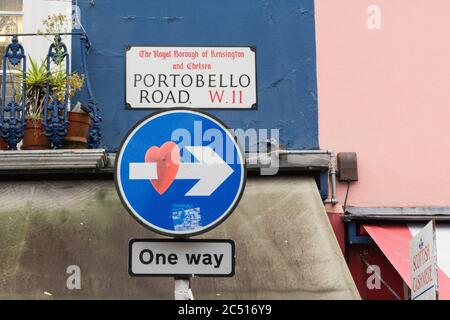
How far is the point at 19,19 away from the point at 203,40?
1.65 meters

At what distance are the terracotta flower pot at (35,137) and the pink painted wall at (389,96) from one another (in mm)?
2319

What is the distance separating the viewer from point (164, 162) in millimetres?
4316

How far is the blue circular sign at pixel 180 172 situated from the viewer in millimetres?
4172

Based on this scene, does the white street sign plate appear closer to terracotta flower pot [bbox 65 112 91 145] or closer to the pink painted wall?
terracotta flower pot [bbox 65 112 91 145]

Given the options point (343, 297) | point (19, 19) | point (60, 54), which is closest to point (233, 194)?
point (343, 297)

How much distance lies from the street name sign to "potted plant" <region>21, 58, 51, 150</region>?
292cm

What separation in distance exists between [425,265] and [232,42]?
2834mm

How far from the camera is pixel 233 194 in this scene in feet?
14.0

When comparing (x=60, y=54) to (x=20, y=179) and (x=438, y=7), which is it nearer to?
(x=20, y=179)

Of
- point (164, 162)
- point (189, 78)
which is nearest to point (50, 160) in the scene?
point (189, 78)

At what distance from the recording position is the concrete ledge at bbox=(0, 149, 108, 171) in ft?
20.9

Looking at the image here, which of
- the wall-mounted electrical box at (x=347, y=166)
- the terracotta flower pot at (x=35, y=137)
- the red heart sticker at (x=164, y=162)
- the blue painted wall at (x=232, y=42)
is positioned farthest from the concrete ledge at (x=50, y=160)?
the red heart sticker at (x=164, y=162)

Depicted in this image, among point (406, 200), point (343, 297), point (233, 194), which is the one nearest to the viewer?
point (233, 194)

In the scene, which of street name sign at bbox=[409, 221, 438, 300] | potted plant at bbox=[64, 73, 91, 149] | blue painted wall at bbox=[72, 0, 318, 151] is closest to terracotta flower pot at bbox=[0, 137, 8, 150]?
potted plant at bbox=[64, 73, 91, 149]
